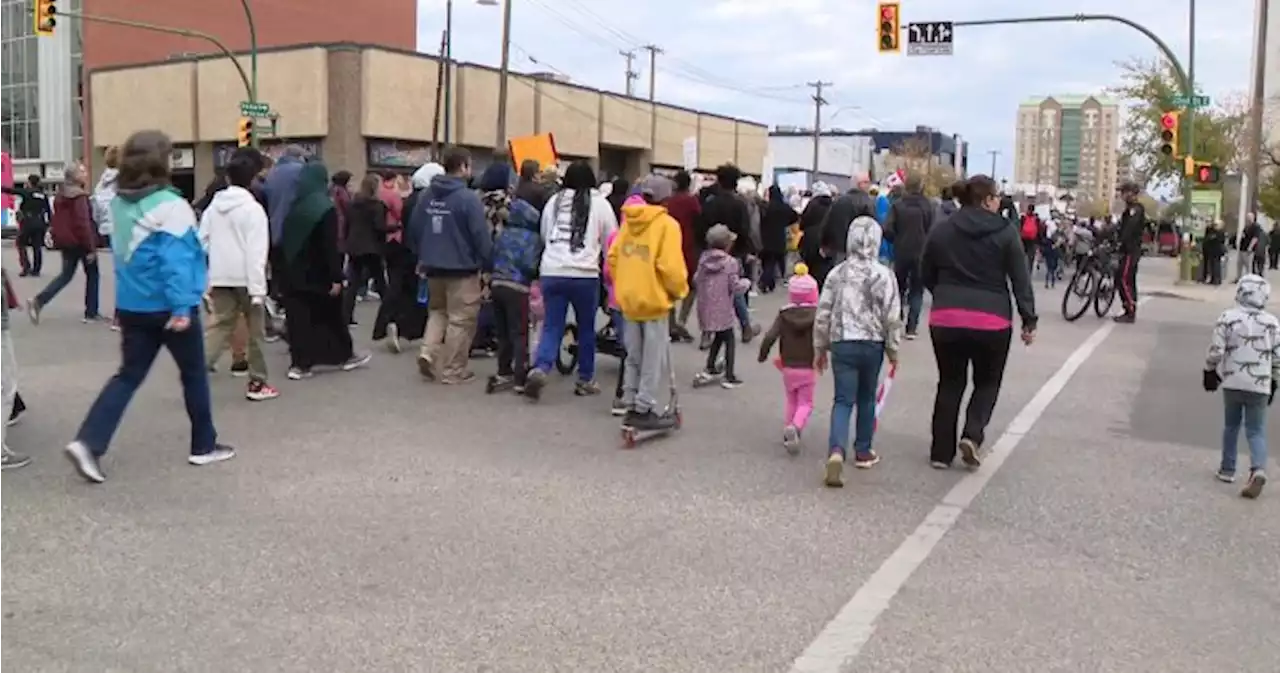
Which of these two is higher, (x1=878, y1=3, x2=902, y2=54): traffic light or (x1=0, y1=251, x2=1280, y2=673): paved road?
(x1=878, y1=3, x2=902, y2=54): traffic light

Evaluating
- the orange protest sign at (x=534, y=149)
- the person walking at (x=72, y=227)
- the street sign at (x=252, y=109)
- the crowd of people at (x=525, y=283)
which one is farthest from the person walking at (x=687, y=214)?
the street sign at (x=252, y=109)

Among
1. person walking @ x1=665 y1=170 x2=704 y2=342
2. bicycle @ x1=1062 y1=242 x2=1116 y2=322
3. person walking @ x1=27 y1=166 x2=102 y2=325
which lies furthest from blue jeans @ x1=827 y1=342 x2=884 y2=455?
bicycle @ x1=1062 y1=242 x2=1116 y2=322

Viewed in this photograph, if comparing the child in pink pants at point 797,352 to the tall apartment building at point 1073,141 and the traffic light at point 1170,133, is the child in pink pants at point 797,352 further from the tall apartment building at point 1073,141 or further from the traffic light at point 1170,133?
the tall apartment building at point 1073,141

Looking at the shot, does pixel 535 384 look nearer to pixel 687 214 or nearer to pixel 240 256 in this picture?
pixel 240 256

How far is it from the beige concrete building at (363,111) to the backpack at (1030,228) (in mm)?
15951

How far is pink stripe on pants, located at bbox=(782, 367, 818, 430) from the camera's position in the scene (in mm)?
7961

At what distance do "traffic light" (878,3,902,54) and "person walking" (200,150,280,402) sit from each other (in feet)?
61.4

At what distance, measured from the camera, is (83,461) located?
6703 millimetres

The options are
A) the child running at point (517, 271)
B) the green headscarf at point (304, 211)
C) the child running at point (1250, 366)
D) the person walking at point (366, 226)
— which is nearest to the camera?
the child running at point (1250, 366)

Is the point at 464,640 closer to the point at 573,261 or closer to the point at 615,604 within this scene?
the point at 615,604

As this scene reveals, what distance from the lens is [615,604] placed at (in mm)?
5008

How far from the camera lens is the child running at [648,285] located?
815cm

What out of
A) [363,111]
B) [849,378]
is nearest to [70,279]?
[849,378]

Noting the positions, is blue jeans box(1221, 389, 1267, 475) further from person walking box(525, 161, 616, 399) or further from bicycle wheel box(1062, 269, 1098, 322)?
bicycle wheel box(1062, 269, 1098, 322)
